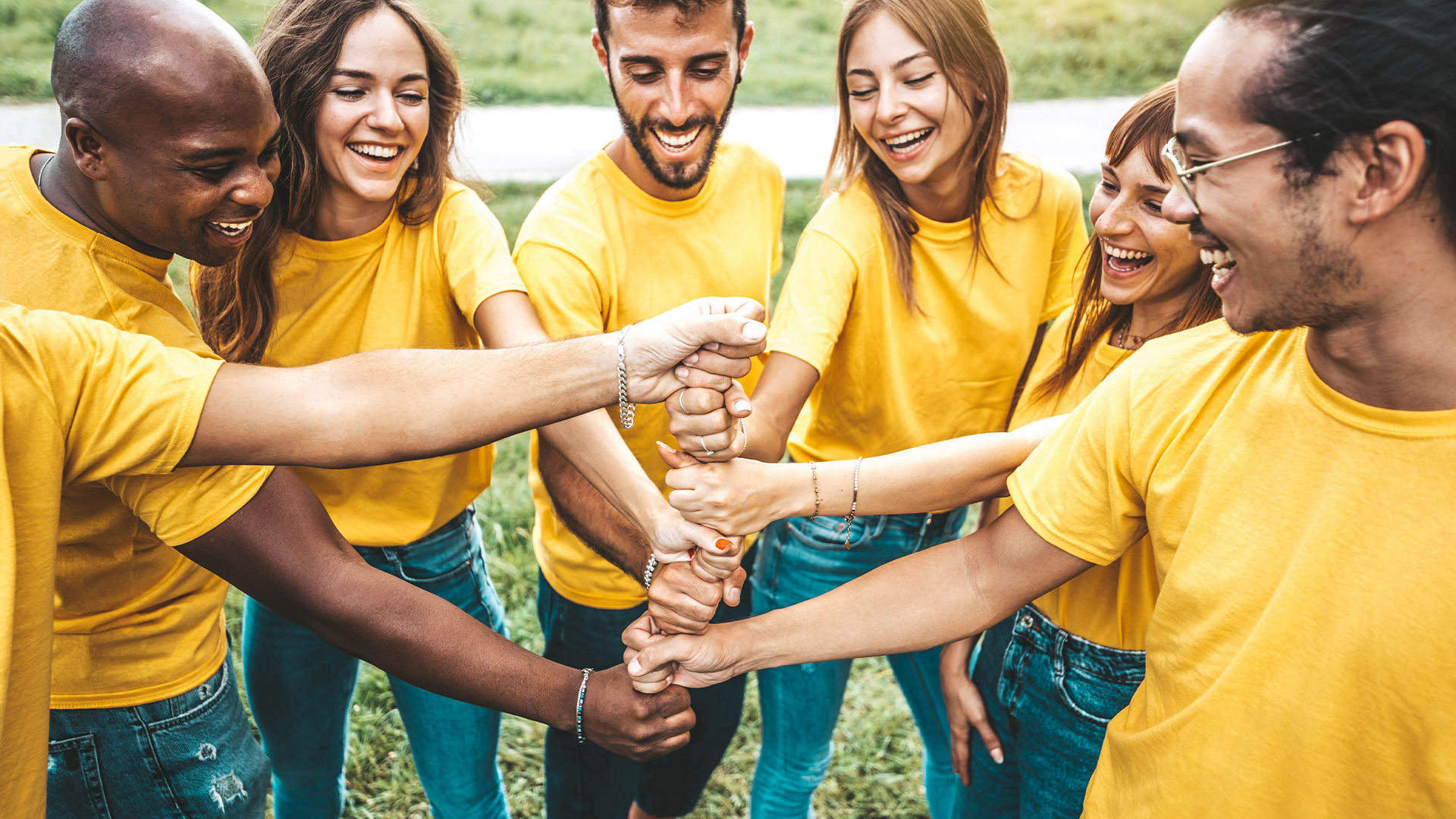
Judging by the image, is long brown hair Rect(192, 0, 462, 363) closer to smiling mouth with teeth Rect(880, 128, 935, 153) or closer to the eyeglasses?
smiling mouth with teeth Rect(880, 128, 935, 153)

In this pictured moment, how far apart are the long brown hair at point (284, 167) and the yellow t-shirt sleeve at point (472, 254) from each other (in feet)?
1.16

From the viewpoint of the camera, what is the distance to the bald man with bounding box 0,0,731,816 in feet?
6.48

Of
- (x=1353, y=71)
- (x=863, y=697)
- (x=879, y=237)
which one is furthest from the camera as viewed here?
(x=863, y=697)

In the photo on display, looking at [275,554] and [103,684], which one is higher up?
[275,554]

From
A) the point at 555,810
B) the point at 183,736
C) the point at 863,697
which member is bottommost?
the point at 863,697

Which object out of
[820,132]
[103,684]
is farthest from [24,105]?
[103,684]

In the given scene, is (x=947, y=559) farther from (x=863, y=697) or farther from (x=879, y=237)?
(x=863, y=697)

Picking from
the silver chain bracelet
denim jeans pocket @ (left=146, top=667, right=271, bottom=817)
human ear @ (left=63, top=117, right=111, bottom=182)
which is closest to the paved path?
human ear @ (left=63, top=117, right=111, bottom=182)

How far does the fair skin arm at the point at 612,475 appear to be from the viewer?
2.56m

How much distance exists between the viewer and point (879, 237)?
9.25 ft

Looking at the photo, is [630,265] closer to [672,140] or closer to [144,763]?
[672,140]

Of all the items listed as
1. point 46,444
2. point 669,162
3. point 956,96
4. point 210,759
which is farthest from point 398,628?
point 956,96

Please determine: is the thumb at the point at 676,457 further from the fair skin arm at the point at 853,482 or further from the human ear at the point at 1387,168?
the human ear at the point at 1387,168

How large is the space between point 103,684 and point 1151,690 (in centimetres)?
214
